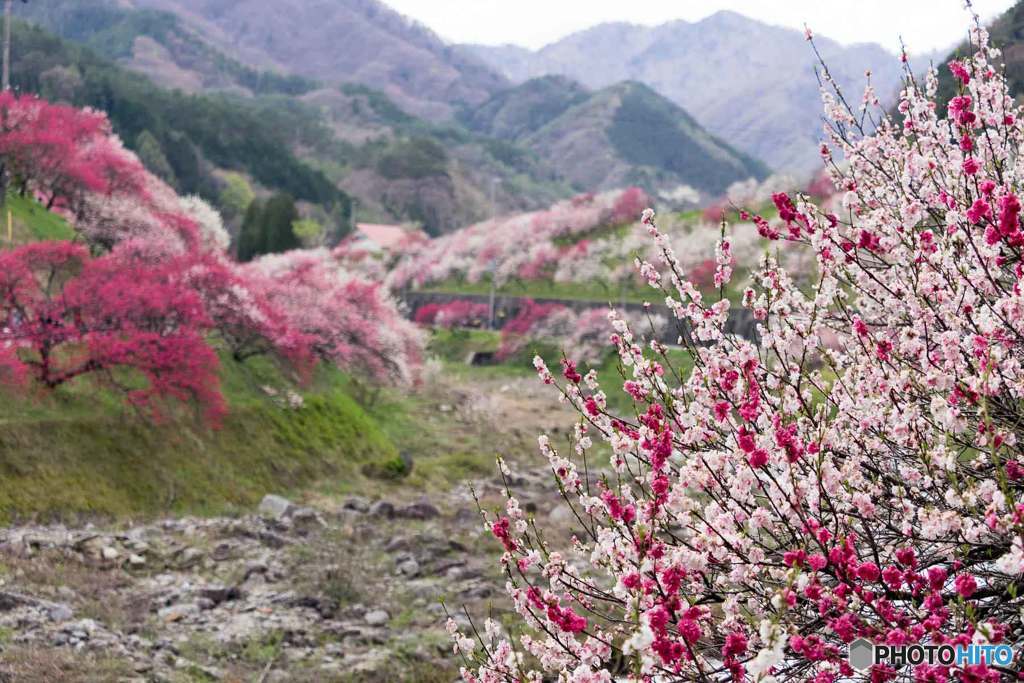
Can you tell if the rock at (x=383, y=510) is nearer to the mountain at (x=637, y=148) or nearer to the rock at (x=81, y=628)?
the rock at (x=81, y=628)

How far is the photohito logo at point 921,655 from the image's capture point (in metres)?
3.45

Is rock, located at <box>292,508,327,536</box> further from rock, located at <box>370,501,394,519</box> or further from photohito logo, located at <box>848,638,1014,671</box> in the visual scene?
photohito logo, located at <box>848,638,1014,671</box>

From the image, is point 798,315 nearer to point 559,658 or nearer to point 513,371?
point 559,658

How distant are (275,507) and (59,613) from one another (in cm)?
726

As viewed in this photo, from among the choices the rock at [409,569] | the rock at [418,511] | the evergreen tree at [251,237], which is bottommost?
the rock at [418,511]

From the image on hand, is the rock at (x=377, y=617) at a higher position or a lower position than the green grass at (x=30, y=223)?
lower

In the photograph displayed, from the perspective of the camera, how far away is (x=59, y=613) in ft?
34.7

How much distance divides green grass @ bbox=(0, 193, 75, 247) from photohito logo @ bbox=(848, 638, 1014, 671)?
23762 mm

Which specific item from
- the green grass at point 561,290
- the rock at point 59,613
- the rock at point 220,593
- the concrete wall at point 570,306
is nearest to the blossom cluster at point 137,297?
the rock at point 220,593

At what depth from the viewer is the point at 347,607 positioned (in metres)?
12.7

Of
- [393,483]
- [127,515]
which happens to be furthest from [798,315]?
[393,483]

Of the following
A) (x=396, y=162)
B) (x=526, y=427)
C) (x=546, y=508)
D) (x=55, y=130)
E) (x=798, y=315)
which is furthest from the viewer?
(x=396, y=162)

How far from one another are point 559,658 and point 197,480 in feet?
49.2

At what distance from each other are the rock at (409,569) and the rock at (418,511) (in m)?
3.47
